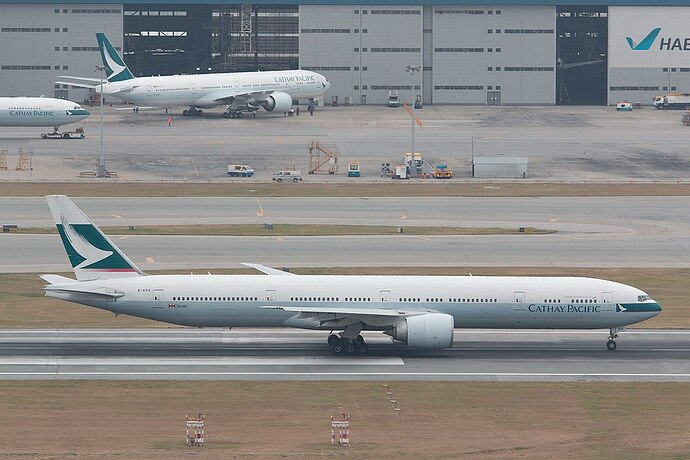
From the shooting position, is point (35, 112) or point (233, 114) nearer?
point (35, 112)

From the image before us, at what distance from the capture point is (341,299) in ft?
185

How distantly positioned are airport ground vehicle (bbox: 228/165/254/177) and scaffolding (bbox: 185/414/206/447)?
80041mm

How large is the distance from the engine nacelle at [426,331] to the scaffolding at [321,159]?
70.3 meters

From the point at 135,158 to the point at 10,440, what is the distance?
88332 millimetres

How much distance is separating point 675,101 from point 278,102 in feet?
177

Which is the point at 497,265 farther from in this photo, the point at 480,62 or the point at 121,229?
the point at 480,62

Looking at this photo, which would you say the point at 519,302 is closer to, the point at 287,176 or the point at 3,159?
the point at 287,176

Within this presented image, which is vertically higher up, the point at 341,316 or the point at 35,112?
the point at 35,112

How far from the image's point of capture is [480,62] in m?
171

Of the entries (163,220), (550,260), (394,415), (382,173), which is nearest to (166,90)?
(382,173)

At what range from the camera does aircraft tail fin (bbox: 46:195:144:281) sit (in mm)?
56219

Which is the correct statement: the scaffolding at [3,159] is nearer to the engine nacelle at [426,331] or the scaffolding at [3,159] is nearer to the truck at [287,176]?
the truck at [287,176]

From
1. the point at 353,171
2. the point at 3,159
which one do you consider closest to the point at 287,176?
the point at 353,171

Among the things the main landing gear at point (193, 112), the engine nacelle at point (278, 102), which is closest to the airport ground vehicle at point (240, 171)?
the engine nacelle at point (278, 102)
